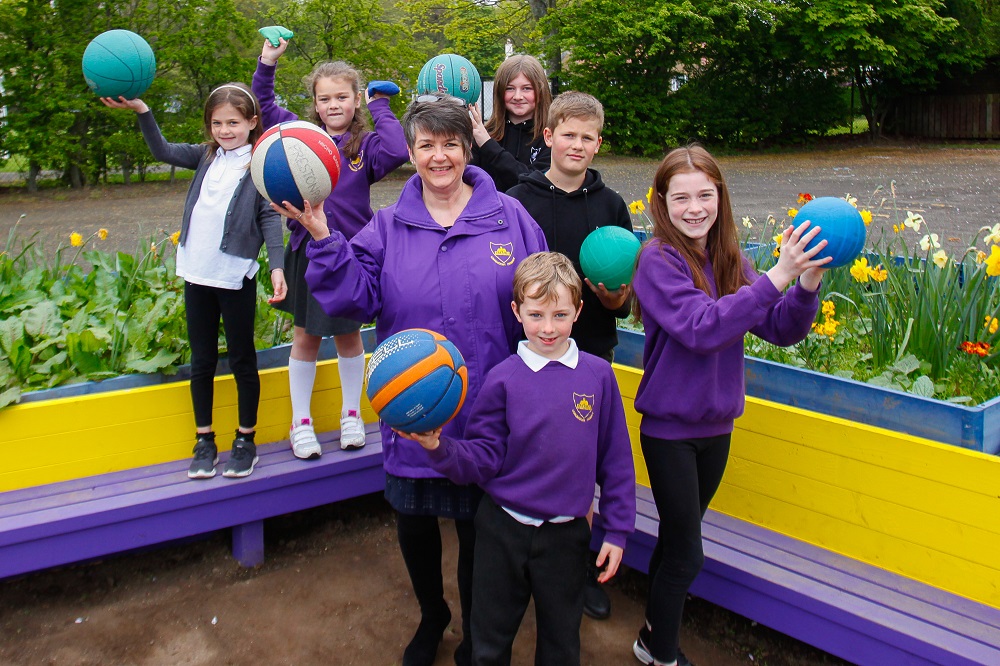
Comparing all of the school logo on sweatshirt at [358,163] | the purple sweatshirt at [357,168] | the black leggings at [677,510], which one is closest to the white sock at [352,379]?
the purple sweatshirt at [357,168]

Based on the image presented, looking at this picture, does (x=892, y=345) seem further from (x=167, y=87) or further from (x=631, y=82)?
(x=631, y=82)

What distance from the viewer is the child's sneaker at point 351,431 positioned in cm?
382

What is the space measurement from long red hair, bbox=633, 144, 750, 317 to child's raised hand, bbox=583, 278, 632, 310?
37 centimetres

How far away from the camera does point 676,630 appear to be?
282 centimetres

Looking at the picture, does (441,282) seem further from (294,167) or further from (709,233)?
(709,233)

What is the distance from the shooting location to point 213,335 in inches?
140

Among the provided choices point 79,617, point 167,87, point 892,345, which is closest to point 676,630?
point 892,345

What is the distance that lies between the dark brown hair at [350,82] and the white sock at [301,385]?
908 mm

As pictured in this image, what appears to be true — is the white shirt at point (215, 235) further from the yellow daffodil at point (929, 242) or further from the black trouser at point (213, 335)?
the yellow daffodil at point (929, 242)

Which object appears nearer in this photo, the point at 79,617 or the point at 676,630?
the point at 676,630

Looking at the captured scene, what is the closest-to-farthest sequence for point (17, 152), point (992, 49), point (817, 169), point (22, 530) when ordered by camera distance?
point (22, 530)
point (17, 152)
point (817, 169)
point (992, 49)

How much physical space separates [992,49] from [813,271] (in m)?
21.4

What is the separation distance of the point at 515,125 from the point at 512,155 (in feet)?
0.64

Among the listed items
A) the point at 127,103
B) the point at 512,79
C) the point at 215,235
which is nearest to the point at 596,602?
the point at 215,235
